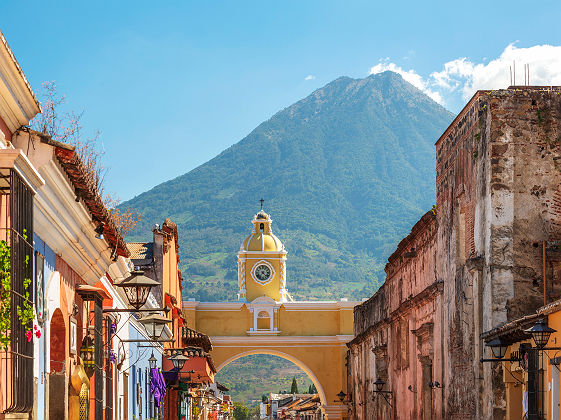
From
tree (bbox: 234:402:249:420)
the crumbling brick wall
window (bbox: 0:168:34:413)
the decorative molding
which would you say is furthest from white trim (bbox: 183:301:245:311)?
tree (bbox: 234:402:249:420)

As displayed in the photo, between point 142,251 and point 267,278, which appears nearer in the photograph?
point 142,251

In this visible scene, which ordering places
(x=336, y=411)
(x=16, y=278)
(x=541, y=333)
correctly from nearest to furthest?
(x=16, y=278), (x=541, y=333), (x=336, y=411)

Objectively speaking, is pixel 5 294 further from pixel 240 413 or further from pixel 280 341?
pixel 240 413

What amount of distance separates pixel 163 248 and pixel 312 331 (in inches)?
→ 1071

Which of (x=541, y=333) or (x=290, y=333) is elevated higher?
(x=541, y=333)

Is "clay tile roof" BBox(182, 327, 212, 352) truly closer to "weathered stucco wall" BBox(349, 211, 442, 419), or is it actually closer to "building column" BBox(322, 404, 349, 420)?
"weathered stucco wall" BBox(349, 211, 442, 419)

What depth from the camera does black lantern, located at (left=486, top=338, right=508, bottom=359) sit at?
616 inches

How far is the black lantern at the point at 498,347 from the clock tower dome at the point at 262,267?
146 ft

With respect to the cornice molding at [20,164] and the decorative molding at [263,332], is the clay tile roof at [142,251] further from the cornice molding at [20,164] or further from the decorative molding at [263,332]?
the decorative molding at [263,332]

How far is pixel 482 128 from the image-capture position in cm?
1727

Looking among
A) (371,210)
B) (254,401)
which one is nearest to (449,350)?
(254,401)

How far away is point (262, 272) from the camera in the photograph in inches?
2420

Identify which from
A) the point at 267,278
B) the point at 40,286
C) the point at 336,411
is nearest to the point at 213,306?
the point at 267,278

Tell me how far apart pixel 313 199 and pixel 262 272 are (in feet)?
366
